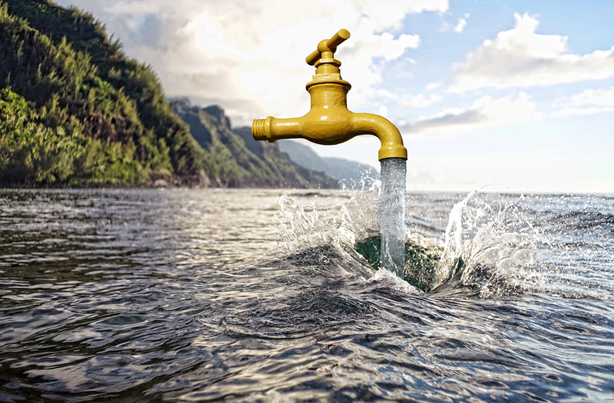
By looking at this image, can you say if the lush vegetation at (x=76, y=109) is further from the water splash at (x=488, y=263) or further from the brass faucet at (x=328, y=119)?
the water splash at (x=488, y=263)

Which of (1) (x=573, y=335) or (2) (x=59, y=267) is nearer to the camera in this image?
(1) (x=573, y=335)

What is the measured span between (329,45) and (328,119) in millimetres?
681

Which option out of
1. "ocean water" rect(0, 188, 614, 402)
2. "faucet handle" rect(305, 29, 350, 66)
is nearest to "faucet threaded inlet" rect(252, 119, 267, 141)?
"faucet handle" rect(305, 29, 350, 66)

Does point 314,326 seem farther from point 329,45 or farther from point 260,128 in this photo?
point 329,45

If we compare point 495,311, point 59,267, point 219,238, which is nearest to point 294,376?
point 495,311

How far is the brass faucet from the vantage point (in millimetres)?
3174

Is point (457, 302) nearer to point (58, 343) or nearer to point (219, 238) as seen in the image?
point (58, 343)

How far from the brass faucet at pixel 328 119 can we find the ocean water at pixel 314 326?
142cm

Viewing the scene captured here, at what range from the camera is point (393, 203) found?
303 cm

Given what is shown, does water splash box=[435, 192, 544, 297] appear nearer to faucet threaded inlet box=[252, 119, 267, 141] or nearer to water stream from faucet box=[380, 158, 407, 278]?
water stream from faucet box=[380, 158, 407, 278]

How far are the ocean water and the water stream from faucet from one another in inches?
19.5

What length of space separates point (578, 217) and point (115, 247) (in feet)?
40.5

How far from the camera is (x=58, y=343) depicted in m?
2.33

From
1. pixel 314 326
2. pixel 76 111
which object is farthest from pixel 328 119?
pixel 76 111
